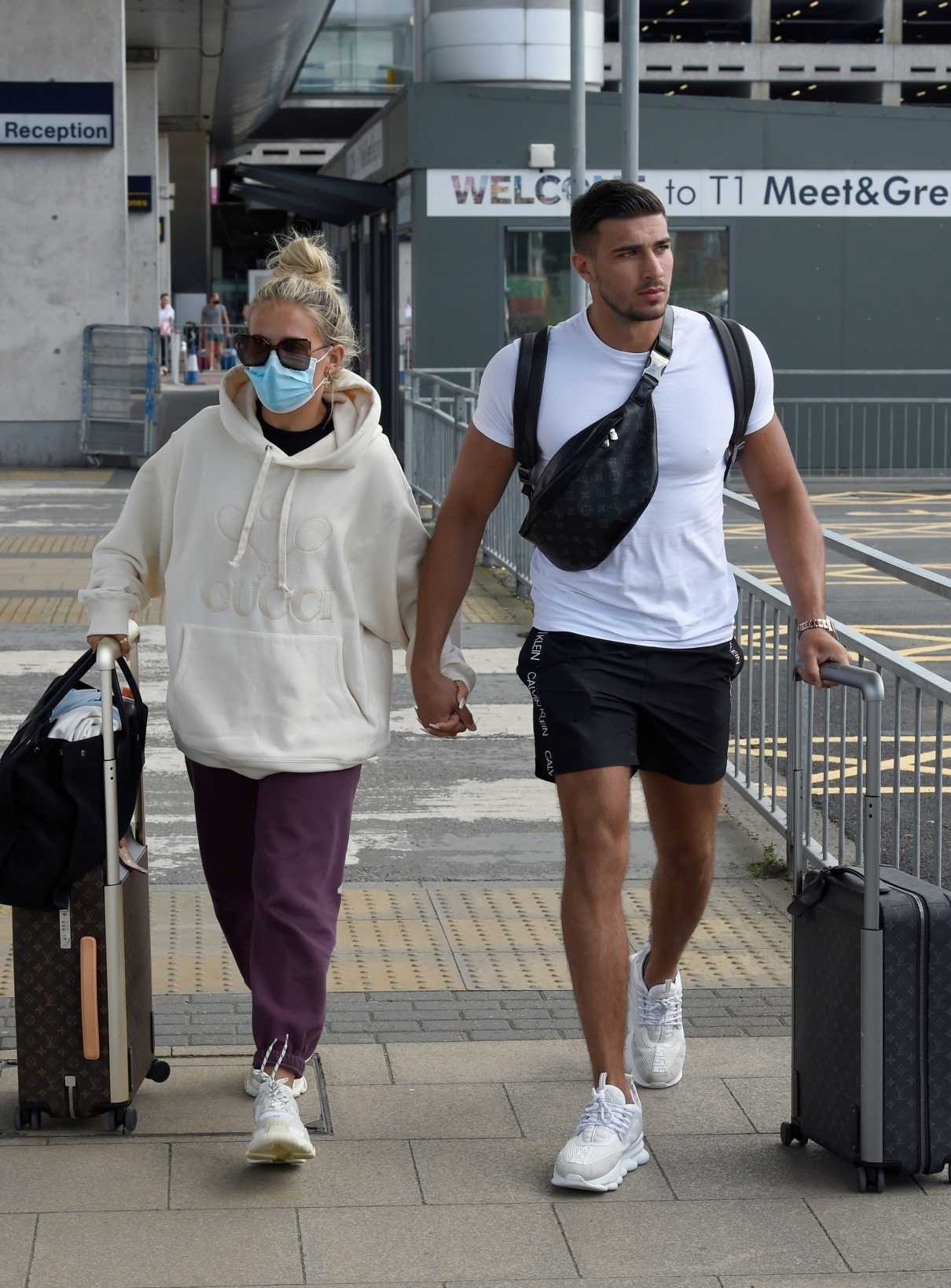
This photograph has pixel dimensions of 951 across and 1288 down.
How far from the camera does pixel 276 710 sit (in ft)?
11.9

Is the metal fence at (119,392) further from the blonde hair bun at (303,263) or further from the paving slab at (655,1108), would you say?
the paving slab at (655,1108)

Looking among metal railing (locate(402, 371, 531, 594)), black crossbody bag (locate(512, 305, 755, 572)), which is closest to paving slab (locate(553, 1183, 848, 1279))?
black crossbody bag (locate(512, 305, 755, 572))

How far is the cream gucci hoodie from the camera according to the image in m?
3.62

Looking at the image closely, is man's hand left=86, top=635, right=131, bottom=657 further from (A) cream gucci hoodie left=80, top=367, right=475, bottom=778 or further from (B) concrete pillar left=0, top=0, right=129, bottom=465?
(B) concrete pillar left=0, top=0, right=129, bottom=465

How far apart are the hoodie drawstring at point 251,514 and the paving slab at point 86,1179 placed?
115cm

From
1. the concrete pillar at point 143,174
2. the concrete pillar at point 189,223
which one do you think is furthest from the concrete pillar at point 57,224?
the concrete pillar at point 189,223

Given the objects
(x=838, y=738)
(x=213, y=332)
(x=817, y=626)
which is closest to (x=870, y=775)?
(x=817, y=626)

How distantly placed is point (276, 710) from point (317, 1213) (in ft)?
3.04

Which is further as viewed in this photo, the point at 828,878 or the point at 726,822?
the point at 726,822

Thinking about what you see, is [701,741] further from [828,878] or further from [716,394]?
[716,394]

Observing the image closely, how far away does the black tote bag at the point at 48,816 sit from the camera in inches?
141

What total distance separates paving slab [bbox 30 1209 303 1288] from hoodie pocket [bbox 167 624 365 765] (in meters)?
0.84

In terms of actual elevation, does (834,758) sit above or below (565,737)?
below

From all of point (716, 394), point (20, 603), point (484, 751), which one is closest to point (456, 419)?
point (20, 603)
